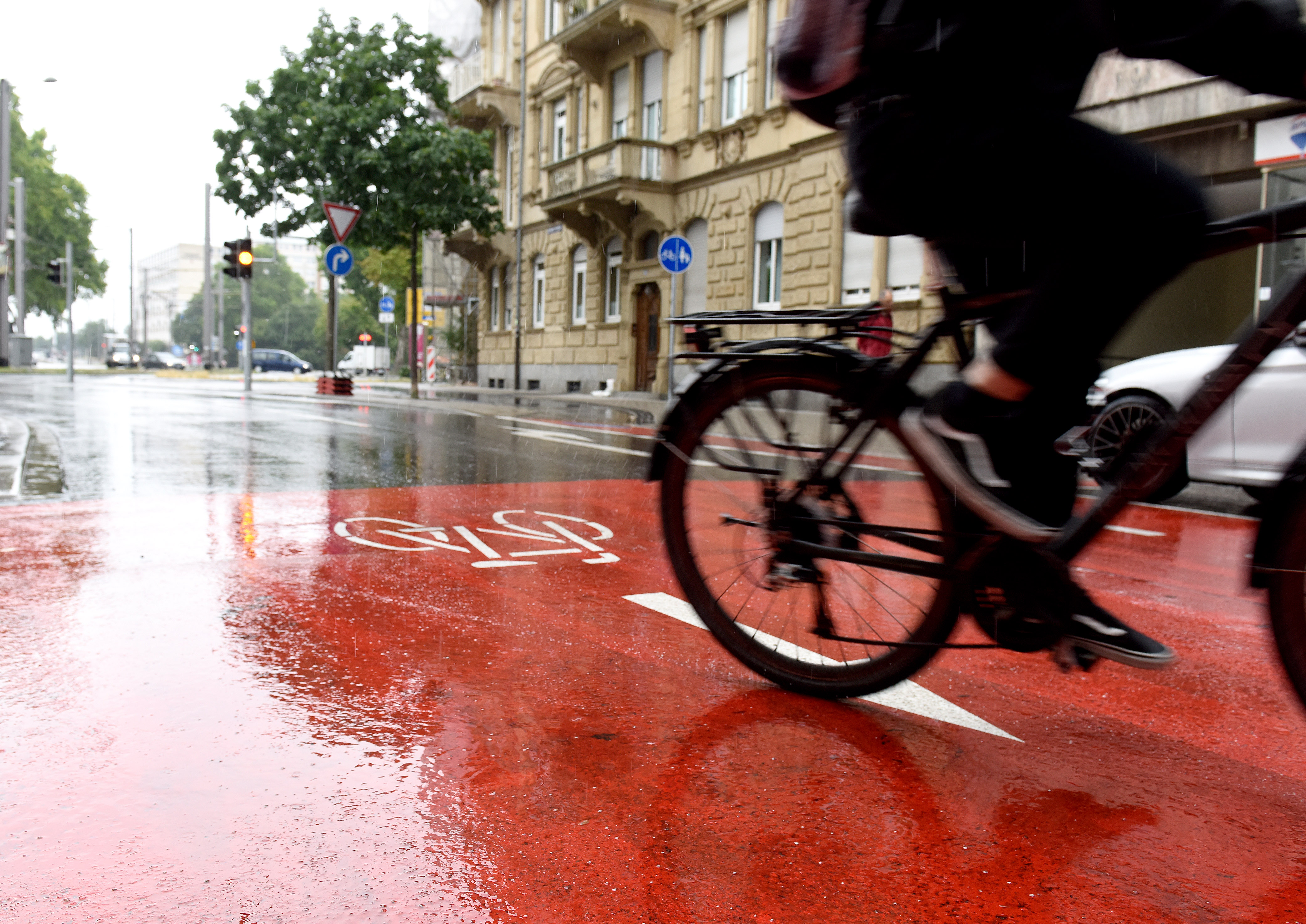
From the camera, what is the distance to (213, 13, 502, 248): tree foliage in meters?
28.5

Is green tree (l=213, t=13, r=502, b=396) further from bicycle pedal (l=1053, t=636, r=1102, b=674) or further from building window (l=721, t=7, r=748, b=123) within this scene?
bicycle pedal (l=1053, t=636, r=1102, b=674)

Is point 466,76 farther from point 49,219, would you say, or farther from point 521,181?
point 49,219

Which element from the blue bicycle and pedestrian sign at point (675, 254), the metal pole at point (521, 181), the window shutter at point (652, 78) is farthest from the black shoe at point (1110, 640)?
the metal pole at point (521, 181)

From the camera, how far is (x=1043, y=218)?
2.23 m

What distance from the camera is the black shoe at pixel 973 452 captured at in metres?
2.35

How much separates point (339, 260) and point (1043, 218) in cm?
2281

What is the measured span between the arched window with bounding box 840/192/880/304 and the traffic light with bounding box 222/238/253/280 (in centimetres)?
1548

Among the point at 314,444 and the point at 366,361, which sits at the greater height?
the point at 366,361

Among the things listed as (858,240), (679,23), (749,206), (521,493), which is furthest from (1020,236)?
(679,23)

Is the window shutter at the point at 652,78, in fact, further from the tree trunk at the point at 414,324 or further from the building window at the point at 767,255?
the tree trunk at the point at 414,324

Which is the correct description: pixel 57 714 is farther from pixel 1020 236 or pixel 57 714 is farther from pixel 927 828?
pixel 1020 236

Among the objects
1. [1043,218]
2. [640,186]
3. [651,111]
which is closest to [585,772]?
[1043,218]

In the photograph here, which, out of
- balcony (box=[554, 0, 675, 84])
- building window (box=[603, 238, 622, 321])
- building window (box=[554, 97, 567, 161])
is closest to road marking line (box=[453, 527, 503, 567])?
balcony (box=[554, 0, 675, 84])

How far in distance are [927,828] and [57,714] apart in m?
2.19
